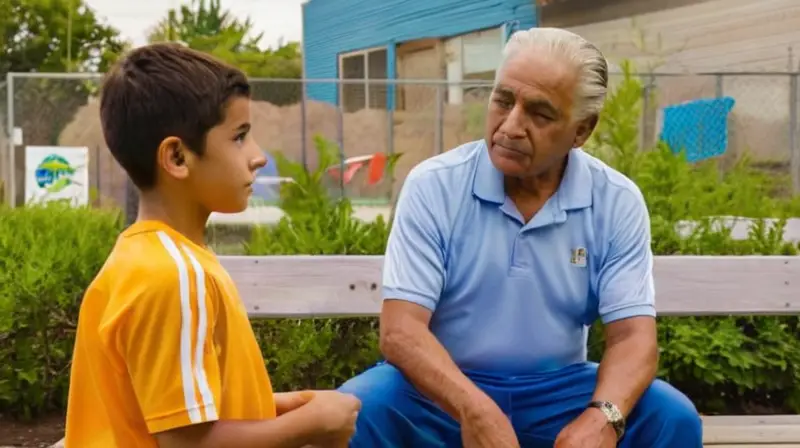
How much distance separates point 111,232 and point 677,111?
26.0 ft

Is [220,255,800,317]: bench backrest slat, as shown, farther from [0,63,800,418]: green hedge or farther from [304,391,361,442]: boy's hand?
[304,391,361,442]: boy's hand

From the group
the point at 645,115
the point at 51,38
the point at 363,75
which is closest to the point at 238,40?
the point at 51,38

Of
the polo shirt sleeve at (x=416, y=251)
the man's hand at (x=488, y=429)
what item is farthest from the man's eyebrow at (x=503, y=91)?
the man's hand at (x=488, y=429)

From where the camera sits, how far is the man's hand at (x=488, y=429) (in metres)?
2.42

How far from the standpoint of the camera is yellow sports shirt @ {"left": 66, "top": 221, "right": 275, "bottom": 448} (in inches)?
63.9

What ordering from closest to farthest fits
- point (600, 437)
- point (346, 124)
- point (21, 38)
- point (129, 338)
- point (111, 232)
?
1. point (129, 338)
2. point (600, 437)
3. point (111, 232)
4. point (346, 124)
5. point (21, 38)

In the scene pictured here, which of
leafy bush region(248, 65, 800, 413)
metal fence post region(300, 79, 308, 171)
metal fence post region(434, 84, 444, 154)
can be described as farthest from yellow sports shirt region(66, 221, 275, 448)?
metal fence post region(434, 84, 444, 154)

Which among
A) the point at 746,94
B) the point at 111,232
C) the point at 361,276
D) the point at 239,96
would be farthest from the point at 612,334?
the point at 746,94

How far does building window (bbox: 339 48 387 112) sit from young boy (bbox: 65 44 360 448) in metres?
13.8

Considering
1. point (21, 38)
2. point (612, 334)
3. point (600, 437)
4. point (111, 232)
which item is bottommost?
point (600, 437)

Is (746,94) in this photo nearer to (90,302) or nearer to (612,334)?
(612,334)

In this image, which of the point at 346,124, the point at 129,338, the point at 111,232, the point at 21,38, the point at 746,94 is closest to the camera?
the point at 129,338

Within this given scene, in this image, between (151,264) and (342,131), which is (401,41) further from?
(151,264)

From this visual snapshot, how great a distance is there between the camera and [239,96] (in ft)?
5.95
